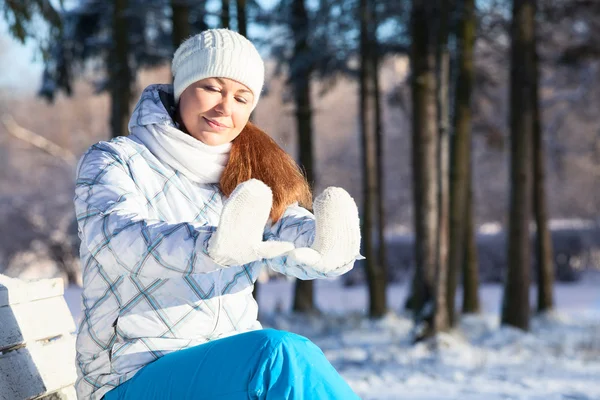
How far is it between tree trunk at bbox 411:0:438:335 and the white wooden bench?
21.2ft

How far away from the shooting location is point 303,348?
2080 millimetres

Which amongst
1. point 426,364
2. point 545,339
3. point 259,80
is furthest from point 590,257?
point 259,80

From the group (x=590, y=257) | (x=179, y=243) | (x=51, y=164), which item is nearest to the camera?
(x=179, y=243)

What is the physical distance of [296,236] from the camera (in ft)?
8.33

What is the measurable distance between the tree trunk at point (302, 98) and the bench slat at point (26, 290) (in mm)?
9427

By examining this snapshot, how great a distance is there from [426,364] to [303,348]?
6056mm

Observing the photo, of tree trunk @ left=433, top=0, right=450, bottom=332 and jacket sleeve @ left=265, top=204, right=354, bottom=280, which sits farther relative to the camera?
tree trunk @ left=433, top=0, right=450, bottom=332

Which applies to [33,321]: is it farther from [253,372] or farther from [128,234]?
[253,372]

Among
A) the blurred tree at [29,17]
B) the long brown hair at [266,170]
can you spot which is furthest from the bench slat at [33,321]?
the blurred tree at [29,17]

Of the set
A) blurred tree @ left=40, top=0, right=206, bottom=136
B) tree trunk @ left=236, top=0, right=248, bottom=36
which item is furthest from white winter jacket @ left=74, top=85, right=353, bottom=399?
blurred tree @ left=40, top=0, right=206, bottom=136

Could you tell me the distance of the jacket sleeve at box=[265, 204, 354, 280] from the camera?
8.00 feet

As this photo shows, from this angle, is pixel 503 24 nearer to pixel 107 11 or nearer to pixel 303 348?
pixel 107 11

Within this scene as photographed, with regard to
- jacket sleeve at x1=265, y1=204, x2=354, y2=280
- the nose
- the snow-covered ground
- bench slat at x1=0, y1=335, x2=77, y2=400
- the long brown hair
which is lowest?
the snow-covered ground

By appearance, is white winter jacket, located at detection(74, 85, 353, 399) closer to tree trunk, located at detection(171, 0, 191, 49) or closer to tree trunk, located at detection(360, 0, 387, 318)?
tree trunk, located at detection(171, 0, 191, 49)
